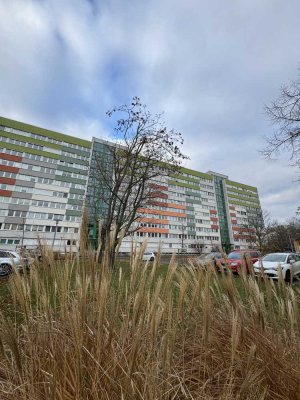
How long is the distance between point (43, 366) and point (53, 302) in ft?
1.46

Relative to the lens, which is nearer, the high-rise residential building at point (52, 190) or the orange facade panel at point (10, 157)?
the high-rise residential building at point (52, 190)

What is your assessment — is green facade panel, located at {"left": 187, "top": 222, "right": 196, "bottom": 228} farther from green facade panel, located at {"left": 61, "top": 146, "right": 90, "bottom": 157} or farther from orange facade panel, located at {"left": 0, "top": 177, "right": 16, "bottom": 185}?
orange facade panel, located at {"left": 0, "top": 177, "right": 16, "bottom": 185}

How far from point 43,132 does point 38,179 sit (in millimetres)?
10774

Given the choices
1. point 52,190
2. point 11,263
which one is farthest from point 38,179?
point 11,263

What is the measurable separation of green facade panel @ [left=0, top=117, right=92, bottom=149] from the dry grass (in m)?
57.6

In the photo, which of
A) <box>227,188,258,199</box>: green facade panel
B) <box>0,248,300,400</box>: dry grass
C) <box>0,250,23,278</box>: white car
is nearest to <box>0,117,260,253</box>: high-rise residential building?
<box>227,188,258,199</box>: green facade panel

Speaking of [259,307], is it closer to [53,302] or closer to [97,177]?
[53,302]

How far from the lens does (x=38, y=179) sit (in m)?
51.8

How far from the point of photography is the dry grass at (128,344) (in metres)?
1.11

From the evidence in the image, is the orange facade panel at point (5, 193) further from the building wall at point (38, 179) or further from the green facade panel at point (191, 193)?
the green facade panel at point (191, 193)

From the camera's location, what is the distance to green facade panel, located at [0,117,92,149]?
49.6 m

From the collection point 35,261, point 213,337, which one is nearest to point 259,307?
point 213,337

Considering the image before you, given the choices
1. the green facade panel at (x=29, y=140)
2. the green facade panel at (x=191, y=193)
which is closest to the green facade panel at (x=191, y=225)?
the green facade panel at (x=191, y=193)

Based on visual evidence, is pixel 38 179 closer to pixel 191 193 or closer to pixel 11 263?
pixel 191 193
